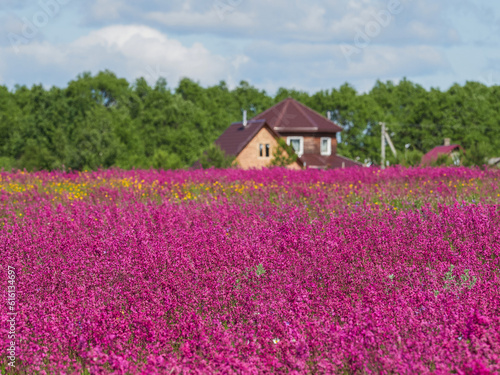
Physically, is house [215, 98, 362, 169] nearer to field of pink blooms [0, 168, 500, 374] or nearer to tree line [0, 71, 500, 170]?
tree line [0, 71, 500, 170]

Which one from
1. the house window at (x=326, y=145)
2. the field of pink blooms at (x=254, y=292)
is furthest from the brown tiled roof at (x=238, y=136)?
the field of pink blooms at (x=254, y=292)

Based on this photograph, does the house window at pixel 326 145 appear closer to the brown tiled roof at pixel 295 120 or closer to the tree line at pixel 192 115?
the brown tiled roof at pixel 295 120

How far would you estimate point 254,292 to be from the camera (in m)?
5.04

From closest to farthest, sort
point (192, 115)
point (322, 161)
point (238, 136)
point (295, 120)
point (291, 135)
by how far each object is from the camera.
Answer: point (238, 136)
point (322, 161)
point (291, 135)
point (295, 120)
point (192, 115)

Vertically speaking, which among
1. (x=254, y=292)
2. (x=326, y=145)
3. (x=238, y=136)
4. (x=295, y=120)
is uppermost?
(x=295, y=120)

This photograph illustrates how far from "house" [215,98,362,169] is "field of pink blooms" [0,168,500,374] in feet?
126

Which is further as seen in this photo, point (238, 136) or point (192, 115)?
point (192, 115)

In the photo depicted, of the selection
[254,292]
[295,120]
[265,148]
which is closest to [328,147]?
[295,120]

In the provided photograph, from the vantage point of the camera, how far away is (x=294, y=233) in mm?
7266

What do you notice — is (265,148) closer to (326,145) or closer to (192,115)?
(326,145)

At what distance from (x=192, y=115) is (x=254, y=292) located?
63519 mm

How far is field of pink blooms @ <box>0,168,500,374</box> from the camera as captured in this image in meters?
3.58

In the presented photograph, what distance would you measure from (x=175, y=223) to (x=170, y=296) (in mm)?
3325

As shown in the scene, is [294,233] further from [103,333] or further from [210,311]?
[103,333]
